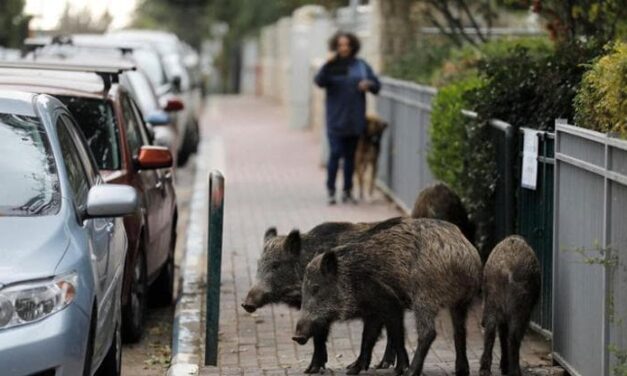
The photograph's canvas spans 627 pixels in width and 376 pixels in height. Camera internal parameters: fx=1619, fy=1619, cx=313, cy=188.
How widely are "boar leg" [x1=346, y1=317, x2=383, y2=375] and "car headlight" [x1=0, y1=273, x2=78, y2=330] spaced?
2405mm

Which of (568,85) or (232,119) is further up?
(568,85)

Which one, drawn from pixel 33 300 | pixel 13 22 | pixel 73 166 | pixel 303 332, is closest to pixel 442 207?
pixel 303 332

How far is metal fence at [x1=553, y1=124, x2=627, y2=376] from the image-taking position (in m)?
7.76

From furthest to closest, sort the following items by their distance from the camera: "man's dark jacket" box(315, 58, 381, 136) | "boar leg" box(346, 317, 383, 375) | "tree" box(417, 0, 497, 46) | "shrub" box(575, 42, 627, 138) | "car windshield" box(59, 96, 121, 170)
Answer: "tree" box(417, 0, 497, 46) → "man's dark jacket" box(315, 58, 381, 136) → "car windshield" box(59, 96, 121, 170) → "boar leg" box(346, 317, 383, 375) → "shrub" box(575, 42, 627, 138)

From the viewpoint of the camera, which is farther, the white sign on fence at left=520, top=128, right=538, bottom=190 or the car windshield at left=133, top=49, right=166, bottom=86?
the car windshield at left=133, top=49, right=166, bottom=86

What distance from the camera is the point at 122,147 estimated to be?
11.0 metres

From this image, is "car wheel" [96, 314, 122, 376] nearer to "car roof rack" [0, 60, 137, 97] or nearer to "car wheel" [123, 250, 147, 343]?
"car wheel" [123, 250, 147, 343]

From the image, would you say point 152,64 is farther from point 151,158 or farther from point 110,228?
point 110,228

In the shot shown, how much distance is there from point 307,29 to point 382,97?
1139 cm

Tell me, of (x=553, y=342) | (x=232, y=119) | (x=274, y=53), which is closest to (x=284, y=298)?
(x=553, y=342)

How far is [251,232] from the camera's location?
53.5ft

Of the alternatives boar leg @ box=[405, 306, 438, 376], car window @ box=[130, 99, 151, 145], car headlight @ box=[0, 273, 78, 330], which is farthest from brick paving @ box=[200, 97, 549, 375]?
car headlight @ box=[0, 273, 78, 330]

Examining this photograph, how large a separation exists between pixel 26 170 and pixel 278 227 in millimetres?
8490

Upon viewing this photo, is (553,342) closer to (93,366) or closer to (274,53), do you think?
(93,366)
